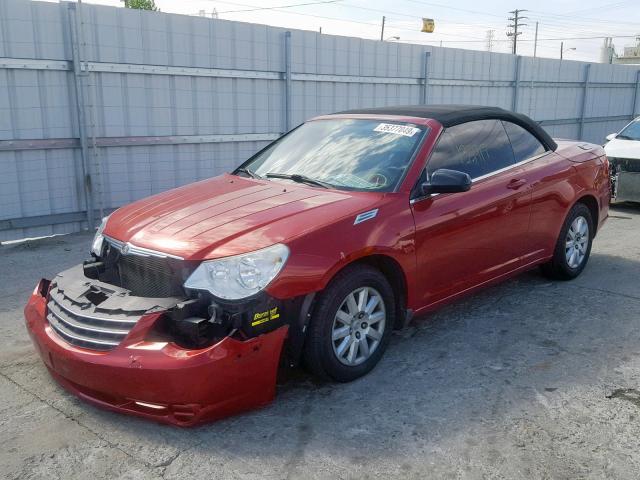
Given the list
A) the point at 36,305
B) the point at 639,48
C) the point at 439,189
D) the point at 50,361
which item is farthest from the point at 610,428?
the point at 639,48

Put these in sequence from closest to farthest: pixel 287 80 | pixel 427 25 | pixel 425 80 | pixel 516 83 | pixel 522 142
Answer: pixel 522 142, pixel 287 80, pixel 425 80, pixel 516 83, pixel 427 25

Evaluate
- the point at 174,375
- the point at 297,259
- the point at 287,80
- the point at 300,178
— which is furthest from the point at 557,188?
the point at 287,80

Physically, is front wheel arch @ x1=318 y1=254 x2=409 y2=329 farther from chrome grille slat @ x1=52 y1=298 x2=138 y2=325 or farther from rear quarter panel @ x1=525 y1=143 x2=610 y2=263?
rear quarter panel @ x1=525 y1=143 x2=610 y2=263

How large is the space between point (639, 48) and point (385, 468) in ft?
261

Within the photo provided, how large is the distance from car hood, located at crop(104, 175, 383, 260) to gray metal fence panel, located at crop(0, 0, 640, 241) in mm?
3748

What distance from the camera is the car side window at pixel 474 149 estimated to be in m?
4.46

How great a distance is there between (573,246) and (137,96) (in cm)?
550

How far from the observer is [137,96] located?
26.6 ft

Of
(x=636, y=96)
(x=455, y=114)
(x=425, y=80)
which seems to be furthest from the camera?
(x=636, y=96)

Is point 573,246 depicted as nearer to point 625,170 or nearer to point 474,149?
point 474,149

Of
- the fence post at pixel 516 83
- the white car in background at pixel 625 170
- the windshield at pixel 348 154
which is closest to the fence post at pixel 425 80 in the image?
the fence post at pixel 516 83

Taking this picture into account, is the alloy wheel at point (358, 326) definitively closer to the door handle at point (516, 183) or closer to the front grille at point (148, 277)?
the front grille at point (148, 277)

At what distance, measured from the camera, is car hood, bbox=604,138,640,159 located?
9148 millimetres

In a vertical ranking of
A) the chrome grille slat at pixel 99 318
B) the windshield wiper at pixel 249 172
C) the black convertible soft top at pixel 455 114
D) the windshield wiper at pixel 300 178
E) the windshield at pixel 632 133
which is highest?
the black convertible soft top at pixel 455 114
